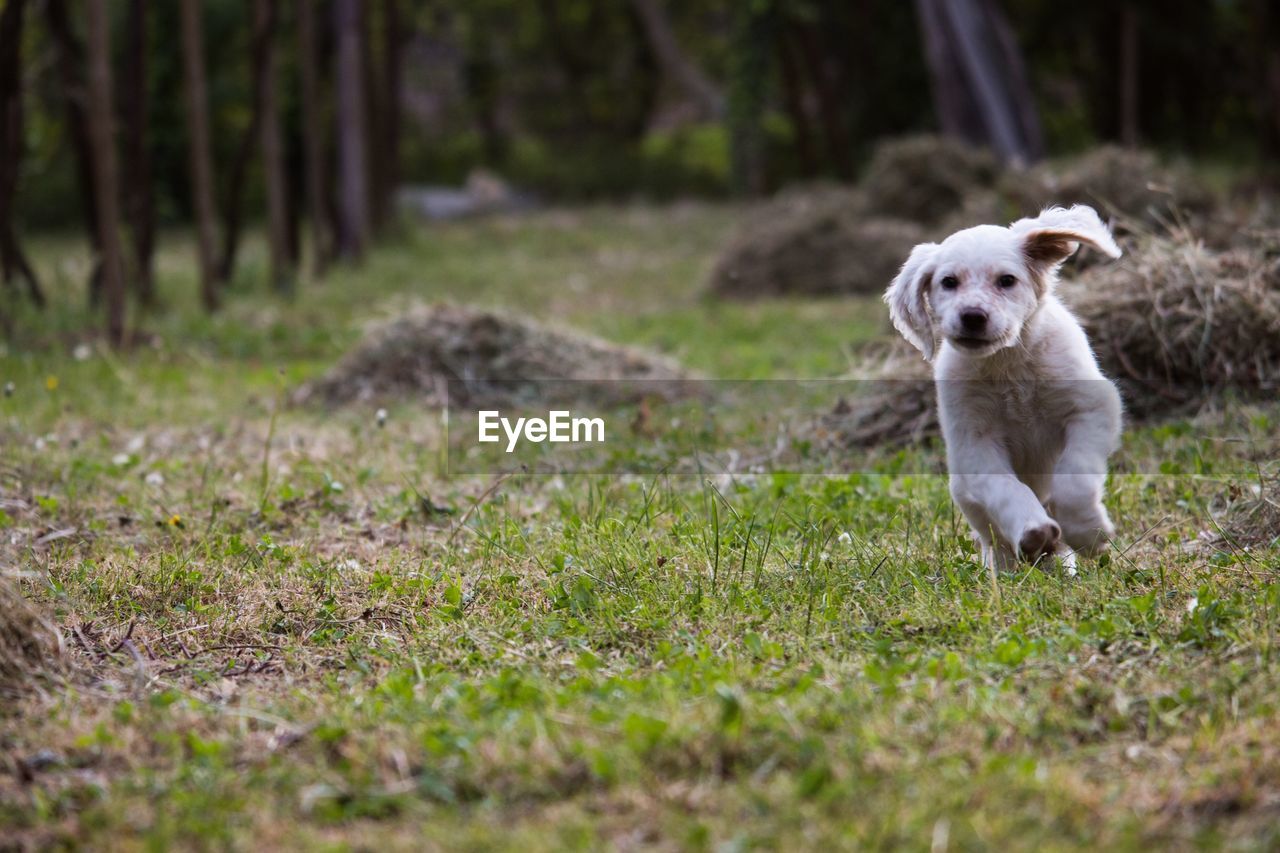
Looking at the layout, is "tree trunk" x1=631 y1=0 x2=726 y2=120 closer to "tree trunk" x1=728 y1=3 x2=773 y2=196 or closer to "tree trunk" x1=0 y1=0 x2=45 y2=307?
"tree trunk" x1=728 y1=3 x2=773 y2=196

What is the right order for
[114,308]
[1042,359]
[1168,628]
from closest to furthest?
[1168,628], [1042,359], [114,308]

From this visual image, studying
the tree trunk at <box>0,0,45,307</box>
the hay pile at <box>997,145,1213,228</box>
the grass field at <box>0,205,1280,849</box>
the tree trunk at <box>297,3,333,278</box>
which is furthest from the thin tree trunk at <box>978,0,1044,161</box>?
the grass field at <box>0,205,1280,849</box>

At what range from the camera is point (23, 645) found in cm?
334

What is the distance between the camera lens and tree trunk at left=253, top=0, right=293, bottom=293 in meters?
12.3

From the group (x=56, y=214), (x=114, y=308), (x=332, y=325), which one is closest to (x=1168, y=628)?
(x=114, y=308)

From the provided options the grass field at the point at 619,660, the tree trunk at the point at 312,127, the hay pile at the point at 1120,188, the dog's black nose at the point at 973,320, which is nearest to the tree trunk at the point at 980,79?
the hay pile at the point at 1120,188

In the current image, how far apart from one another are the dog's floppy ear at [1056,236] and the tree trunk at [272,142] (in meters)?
9.47

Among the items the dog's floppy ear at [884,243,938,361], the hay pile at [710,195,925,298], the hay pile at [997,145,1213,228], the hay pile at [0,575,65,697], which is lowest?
the hay pile at [710,195,925,298]

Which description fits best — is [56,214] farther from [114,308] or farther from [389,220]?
[114,308]

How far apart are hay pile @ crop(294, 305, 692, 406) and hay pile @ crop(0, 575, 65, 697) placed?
4.00 m

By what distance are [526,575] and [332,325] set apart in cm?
718

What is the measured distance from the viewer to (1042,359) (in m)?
4.11

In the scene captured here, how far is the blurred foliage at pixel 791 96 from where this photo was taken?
2125cm

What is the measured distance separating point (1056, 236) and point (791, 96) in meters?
19.2
